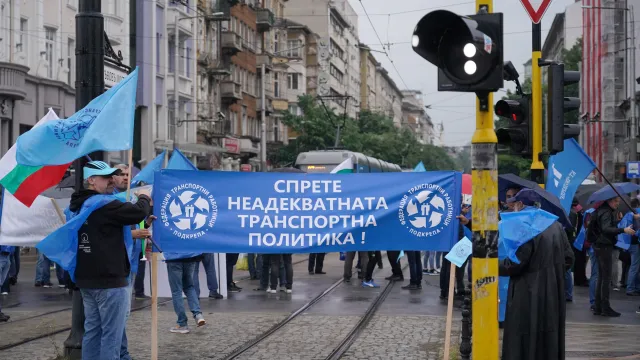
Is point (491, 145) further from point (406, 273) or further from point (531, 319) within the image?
point (406, 273)

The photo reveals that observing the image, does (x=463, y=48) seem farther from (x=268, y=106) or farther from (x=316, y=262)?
(x=268, y=106)

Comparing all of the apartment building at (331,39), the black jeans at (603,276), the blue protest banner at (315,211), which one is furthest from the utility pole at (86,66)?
the apartment building at (331,39)

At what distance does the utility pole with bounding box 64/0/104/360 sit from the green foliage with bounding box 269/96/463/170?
44558 millimetres

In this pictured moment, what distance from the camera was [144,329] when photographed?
527 inches

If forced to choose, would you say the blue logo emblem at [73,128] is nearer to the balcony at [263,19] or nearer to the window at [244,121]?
the window at [244,121]

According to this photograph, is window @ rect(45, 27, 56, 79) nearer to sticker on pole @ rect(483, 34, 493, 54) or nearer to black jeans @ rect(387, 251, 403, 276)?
black jeans @ rect(387, 251, 403, 276)

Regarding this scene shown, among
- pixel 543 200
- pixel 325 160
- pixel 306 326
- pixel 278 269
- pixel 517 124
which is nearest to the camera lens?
pixel 543 200

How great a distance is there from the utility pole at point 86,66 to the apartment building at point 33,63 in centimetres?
2369

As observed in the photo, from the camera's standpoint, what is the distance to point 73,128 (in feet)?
29.9

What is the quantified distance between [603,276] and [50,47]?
2784cm

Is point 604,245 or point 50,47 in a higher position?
point 50,47

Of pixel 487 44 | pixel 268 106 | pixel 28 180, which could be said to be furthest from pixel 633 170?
pixel 268 106

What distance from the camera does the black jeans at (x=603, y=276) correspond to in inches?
606

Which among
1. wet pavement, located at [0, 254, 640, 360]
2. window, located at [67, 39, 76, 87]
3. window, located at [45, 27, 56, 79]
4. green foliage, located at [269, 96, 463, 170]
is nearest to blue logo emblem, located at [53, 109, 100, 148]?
wet pavement, located at [0, 254, 640, 360]
